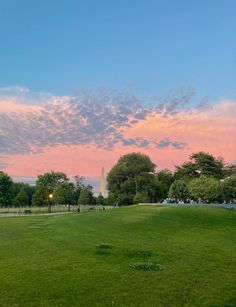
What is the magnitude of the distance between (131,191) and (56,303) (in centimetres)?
9628

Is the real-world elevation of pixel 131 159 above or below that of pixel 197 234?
above

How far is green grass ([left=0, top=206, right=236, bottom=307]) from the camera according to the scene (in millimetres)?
11428

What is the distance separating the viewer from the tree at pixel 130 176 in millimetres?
105062

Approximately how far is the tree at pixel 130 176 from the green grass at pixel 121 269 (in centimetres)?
7781

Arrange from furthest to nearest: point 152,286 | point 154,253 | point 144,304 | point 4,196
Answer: point 4,196 < point 154,253 < point 152,286 < point 144,304

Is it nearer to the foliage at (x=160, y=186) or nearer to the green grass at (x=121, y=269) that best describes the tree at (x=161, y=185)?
the foliage at (x=160, y=186)

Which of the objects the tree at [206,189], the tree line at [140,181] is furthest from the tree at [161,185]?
the tree at [206,189]

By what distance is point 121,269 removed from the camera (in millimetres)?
15047

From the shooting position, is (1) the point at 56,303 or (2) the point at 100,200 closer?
(1) the point at 56,303

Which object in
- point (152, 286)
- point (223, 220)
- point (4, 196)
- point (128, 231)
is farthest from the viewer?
point (4, 196)

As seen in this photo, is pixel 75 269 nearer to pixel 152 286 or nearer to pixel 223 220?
pixel 152 286

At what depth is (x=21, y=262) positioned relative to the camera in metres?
16.9

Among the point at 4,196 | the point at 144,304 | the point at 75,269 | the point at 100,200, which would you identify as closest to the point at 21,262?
the point at 75,269

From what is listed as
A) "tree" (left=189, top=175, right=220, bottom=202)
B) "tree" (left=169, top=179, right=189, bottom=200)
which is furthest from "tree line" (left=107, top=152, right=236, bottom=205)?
"tree" (left=189, top=175, right=220, bottom=202)
